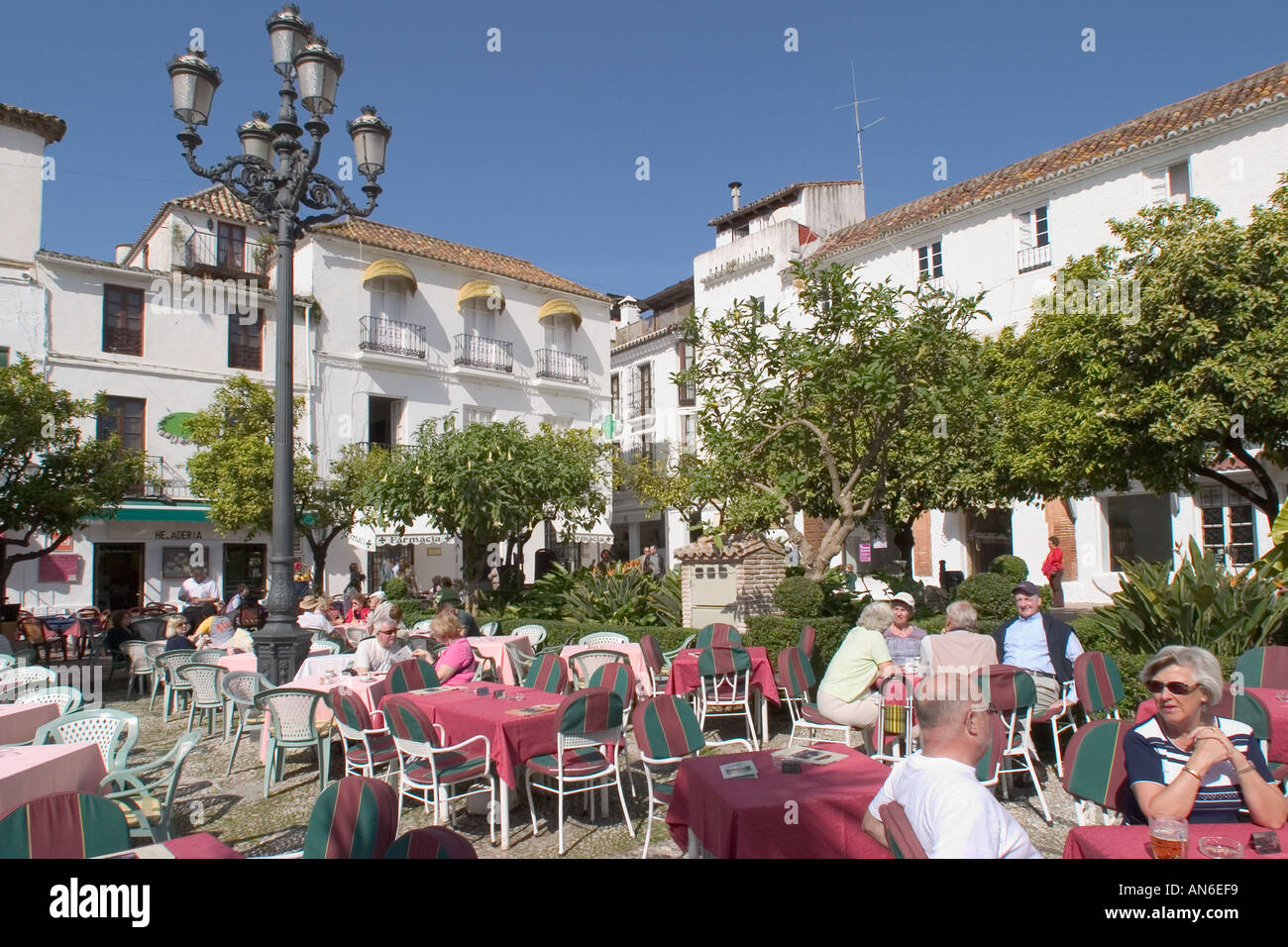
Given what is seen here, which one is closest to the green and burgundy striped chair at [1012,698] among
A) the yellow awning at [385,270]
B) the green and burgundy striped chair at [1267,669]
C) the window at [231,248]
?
the green and burgundy striped chair at [1267,669]

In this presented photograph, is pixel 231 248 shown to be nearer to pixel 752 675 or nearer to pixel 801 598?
pixel 801 598

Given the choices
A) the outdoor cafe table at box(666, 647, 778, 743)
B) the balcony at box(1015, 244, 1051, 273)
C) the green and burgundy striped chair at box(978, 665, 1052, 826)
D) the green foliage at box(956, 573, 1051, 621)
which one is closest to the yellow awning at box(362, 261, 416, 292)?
the balcony at box(1015, 244, 1051, 273)

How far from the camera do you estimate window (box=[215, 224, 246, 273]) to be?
2503 cm

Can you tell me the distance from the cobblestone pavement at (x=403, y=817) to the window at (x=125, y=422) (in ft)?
52.7

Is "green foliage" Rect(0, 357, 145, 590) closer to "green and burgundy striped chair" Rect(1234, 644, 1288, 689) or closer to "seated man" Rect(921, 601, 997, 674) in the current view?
"seated man" Rect(921, 601, 997, 674)

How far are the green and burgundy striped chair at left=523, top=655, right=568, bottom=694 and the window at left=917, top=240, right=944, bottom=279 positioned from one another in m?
19.9

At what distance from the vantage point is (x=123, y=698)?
12.0 m

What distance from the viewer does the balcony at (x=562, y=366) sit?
30031mm

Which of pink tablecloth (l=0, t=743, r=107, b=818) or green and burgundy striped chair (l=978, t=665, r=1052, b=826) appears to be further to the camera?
green and burgundy striped chair (l=978, t=665, r=1052, b=826)

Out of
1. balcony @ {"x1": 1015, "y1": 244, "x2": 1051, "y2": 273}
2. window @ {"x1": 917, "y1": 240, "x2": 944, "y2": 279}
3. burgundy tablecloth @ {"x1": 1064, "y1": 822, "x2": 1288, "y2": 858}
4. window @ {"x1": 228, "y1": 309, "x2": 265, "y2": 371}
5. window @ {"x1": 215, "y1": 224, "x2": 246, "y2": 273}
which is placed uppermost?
window @ {"x1": 215, "y1": 224, "x2": 246, "y2": 273}

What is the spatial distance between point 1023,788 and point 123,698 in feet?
38.7

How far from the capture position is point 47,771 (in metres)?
4.93

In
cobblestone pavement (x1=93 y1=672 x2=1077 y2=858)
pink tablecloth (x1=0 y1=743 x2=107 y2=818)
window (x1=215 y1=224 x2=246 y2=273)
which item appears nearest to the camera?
pink tablecloth (x1=0 y1=743 x2=107 y2=818)
